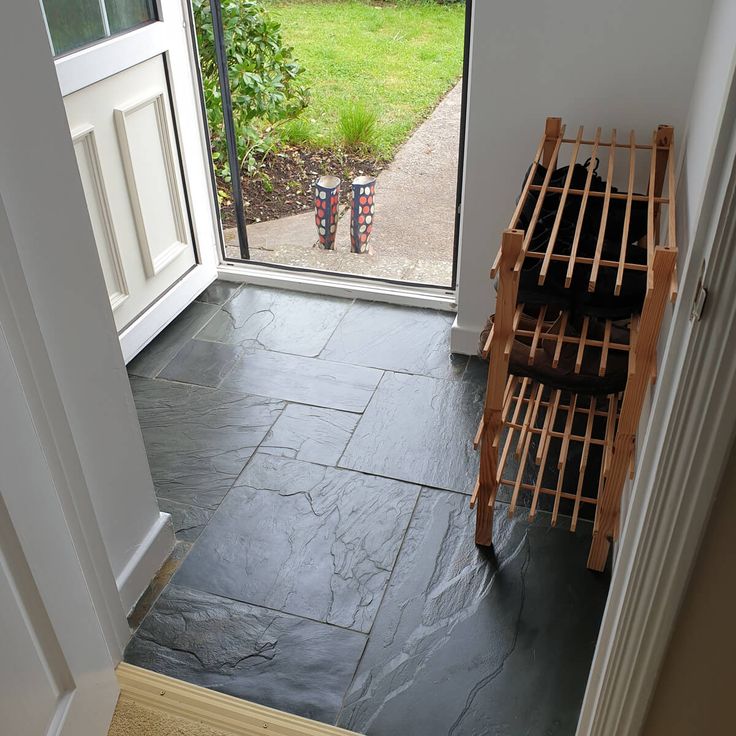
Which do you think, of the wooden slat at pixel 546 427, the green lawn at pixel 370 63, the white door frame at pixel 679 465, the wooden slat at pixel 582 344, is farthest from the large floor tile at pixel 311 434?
the green lawn at pixel 370 63

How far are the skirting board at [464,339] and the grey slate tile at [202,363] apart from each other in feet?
2.46

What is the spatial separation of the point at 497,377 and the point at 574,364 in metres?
0.19

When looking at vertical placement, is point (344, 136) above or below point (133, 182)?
below

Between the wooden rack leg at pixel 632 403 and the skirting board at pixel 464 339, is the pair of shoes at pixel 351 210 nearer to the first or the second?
the skirting board at pixel 464 339

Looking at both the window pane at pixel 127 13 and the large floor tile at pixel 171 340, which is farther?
the large floor tile at pixel 171 340

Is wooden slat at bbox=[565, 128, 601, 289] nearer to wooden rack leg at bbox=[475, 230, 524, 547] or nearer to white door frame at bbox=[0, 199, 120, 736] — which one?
wooden rack leg at bbox=[475, 230, 524, 547]

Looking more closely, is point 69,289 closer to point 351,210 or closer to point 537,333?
point 537,333

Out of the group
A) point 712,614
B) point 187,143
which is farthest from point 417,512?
point 187,143

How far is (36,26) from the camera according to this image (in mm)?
1257

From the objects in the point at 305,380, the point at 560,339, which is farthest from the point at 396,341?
the point at 560,339

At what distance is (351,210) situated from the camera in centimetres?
335

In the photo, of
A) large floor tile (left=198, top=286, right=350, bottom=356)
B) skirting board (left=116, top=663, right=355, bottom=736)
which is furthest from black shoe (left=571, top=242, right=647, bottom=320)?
large floor tile (left=198, top=286, right=350, bottom=356)

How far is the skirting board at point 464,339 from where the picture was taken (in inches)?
104

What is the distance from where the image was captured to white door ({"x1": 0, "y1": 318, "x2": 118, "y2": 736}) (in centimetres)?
117
